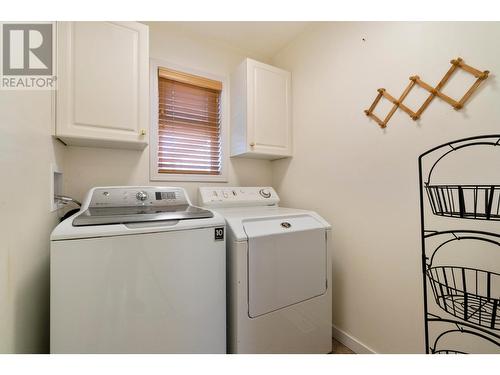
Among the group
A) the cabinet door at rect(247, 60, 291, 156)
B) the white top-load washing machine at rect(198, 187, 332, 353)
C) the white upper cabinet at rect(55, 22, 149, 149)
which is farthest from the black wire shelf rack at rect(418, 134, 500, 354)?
the white upper cabinet at rect(55, 22, 149, 149)

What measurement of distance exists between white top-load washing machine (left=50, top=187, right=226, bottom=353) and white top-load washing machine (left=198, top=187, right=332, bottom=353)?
9cm

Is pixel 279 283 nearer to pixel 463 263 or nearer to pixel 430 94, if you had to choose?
pixel 463 263

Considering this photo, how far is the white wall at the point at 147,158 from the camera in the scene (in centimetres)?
166

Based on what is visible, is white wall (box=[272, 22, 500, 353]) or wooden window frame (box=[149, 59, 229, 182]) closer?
white wall (box=[272, 22, 500, 353])

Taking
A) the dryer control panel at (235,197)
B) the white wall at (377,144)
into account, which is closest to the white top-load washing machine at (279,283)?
the white wall at (377,144)

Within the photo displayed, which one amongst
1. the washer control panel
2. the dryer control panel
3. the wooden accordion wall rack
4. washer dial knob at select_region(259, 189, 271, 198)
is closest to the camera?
the wooden accordion wall rack

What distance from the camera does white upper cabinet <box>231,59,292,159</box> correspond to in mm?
1989

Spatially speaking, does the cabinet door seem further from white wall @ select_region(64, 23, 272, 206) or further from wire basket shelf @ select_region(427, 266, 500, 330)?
wire basket shelf @ select_region(427, 266, 500, 330)

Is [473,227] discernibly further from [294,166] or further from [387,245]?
[294,166]

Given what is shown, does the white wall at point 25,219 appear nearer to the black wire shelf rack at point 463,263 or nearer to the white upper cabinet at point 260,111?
the white upper cabinet at point 260,111

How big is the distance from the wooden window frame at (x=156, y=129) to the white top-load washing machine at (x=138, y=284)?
709 mm
